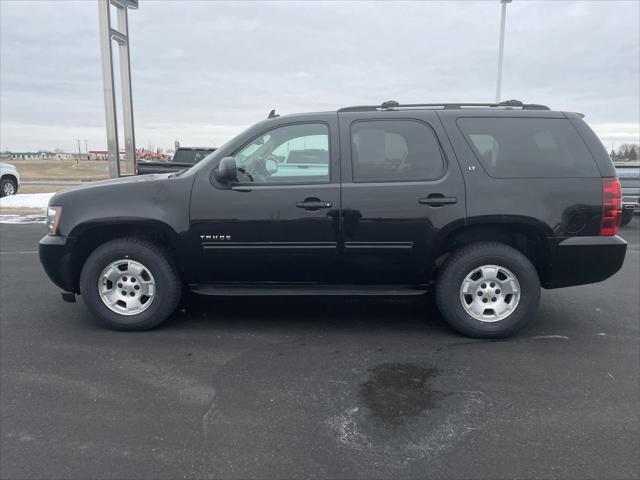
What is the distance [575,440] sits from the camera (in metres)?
2.82

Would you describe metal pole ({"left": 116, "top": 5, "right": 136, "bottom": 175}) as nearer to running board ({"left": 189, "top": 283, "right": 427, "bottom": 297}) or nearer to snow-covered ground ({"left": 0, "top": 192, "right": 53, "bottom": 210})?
snow-covered ground ({"left": 0, "top": 192, "right": 53, "bottom": 210})

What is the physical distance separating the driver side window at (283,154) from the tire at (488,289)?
1463mm

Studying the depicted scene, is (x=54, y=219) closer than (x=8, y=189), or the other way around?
(x=54, y=219)

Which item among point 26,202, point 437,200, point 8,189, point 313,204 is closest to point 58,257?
point 313,204

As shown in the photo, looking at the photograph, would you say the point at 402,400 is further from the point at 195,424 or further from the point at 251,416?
the point at 195,424

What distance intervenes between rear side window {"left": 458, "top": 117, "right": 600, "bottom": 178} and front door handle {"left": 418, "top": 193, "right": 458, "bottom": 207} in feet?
1.33

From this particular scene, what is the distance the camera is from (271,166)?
4438 mm

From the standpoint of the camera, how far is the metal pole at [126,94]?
15648 mm

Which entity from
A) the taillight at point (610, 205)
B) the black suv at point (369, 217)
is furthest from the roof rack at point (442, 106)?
the taillight at point (610, 205)

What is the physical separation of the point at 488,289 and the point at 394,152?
1.41 meters

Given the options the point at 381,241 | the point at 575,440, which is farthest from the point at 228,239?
the point at 575,440

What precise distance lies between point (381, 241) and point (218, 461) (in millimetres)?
2270

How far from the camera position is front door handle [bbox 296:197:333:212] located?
426 cm

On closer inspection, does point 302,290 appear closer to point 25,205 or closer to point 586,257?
point 586,257
